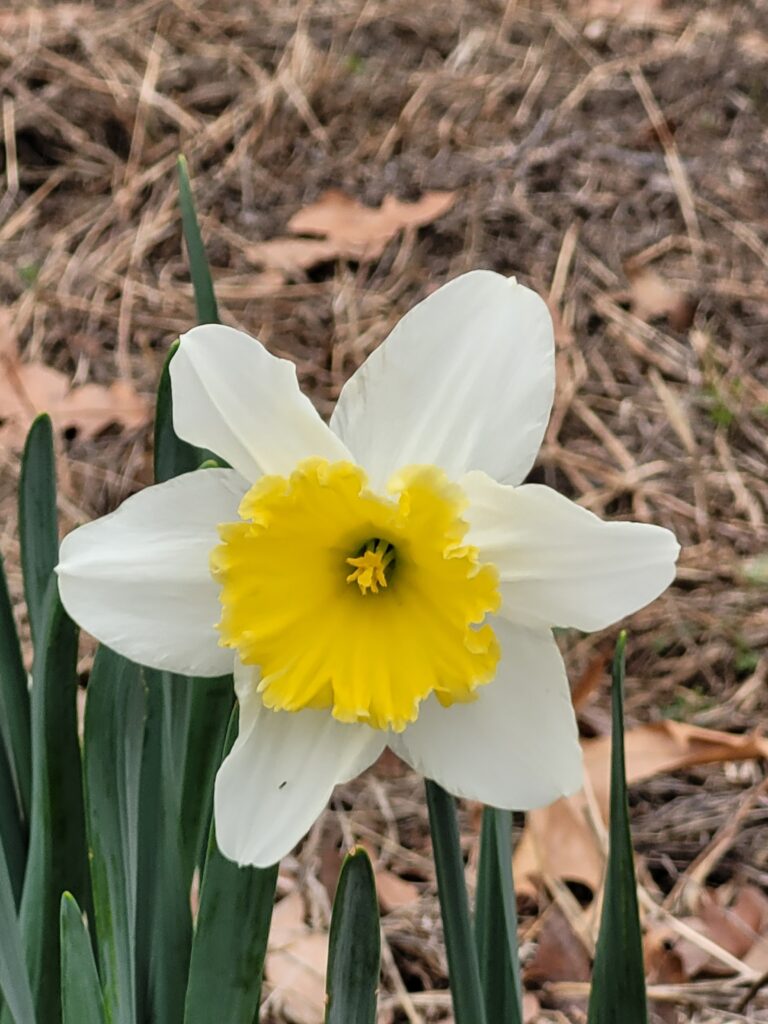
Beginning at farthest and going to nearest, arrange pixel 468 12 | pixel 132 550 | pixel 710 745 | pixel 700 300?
pixel 468 12
pixel 700 300
pixel 710 745
pixel 132 550

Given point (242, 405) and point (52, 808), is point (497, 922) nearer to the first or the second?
point (52, 808)

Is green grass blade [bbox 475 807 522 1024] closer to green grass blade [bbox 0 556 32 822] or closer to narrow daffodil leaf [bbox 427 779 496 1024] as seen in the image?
narrow daffodil leaf [bbox 427 779 496 1024]

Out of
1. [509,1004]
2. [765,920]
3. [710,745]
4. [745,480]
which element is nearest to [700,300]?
[745,480]

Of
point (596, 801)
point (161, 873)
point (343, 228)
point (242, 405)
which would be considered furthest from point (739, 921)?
point (343, 228)

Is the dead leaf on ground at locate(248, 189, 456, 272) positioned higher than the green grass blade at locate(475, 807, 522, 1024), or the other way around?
the green grass blade at locate(475, 807, 522, 1024)

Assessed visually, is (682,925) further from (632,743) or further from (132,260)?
(132,260)

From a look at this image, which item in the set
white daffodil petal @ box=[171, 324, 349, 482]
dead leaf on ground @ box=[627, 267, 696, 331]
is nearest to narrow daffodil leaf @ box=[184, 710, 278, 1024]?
white daffodil petal @ box=[171, 324, 349, 482]
